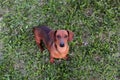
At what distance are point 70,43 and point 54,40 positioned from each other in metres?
0.70

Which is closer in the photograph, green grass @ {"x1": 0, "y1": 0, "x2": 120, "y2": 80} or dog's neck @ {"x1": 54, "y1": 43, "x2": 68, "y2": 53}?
dog's neck @ {"x1": 54, "y1": 43, "x2": 68, "y2": 53}

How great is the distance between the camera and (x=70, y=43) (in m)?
5.09

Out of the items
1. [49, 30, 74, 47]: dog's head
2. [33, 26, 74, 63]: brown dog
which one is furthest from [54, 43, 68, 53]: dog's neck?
[49, 30, 74, 47]: dog's head

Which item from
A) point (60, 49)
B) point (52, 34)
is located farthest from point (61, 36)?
point (60, 49)

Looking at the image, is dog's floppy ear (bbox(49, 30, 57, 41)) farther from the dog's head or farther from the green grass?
the green grass

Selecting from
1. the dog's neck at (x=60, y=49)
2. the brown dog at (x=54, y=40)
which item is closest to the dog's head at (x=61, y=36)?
the brown dog at (x=54, y=40)

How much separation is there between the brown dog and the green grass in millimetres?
246

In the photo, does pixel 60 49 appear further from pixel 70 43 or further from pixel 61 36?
pixel 70 43

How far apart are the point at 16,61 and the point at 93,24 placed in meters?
1.52

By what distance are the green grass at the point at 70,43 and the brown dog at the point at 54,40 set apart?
25 centimetres

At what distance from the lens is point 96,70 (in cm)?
488

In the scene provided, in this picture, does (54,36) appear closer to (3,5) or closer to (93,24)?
(93,24)

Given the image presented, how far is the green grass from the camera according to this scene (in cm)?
489

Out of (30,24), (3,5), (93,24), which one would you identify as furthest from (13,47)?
(93,24)
